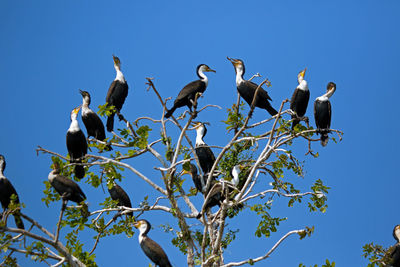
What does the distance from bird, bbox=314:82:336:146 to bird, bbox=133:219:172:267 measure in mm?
2653

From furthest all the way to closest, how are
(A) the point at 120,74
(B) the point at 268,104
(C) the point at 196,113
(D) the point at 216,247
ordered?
(A) the point at 120,74
(B) the point at 268,104
(C) the point at 196,113
(D) the point at 216,247

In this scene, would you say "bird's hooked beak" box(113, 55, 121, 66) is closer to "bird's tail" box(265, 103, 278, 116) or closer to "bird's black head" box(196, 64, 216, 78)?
"bird's black head" box(196, 64, 216, 78)

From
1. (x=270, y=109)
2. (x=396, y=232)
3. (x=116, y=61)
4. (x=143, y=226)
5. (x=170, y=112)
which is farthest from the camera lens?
(x=116, y=61)

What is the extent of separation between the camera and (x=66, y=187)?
709 cm

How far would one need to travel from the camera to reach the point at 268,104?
28.7 feet

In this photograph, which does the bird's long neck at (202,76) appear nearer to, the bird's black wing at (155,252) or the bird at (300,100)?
the bird at (300,100)

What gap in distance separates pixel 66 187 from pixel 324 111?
3.84 m

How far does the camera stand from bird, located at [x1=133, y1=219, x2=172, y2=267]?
7.45 meters

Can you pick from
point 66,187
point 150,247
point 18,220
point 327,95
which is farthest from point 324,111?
point 18,220

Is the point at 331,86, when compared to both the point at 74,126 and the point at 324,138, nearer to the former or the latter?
the point at 324,138

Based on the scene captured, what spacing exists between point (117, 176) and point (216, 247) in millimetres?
1441

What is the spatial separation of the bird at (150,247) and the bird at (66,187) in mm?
993

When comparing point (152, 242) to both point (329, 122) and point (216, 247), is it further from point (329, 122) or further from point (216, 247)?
point (329, 122)

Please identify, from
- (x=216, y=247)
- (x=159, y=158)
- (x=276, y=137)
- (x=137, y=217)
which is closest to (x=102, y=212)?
(x=137, y=217)
